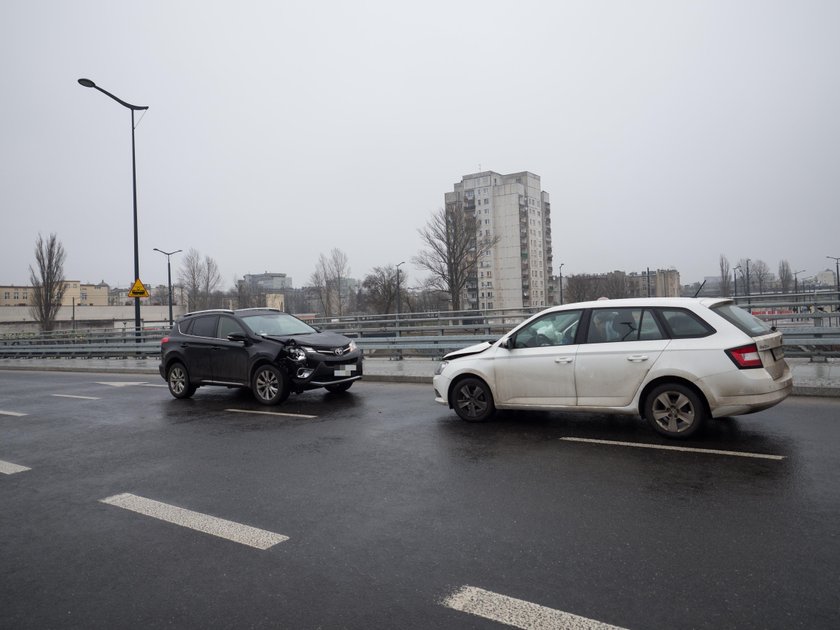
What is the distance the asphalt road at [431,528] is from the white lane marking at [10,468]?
32 millimetres

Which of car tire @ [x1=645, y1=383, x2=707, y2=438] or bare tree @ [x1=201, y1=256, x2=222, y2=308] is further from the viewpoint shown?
bare tree @ [x1=201, y1=256, x2=222, y2=308]

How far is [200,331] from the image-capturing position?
1144cm

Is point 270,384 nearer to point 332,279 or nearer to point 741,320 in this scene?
point 741,320

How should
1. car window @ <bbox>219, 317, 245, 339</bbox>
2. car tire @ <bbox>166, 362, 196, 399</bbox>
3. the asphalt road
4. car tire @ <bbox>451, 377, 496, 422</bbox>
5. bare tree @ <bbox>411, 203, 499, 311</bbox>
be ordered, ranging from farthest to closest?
bare tree @ <bbox>411, 203, 499, 311</bbox>
car tire @ <bbox>166, 362, 196, 399</bbox>
car window @ <bbox>219, 317, 245, 339</bbox>
car tire @ <bbox>451, 377, 496, 422</bbox>
the asphalt road

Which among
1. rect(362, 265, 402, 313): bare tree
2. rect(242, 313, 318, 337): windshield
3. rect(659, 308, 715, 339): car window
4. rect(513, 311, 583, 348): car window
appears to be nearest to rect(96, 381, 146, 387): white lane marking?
rect(242, 313, 318, 337): windshield

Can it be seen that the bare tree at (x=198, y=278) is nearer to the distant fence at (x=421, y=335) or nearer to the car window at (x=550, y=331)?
the distant fence at (x=421, y=335)

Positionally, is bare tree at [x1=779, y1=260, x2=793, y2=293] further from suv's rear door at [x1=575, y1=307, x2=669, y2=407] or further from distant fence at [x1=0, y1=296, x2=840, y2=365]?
suv's rear door at [x1=575, y1=307, x2=669, y2=407]

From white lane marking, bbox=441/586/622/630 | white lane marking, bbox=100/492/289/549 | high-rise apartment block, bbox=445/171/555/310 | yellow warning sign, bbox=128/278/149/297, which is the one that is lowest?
white lane marking, bbox=100/492/289/549

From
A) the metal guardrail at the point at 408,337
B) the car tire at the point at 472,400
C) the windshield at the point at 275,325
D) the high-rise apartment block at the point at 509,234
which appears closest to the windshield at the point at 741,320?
the car tire at the point at 472,400

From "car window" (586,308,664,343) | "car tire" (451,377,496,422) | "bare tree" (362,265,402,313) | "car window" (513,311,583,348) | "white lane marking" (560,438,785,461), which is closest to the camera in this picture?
"white lane marking" (560,438,785,461)

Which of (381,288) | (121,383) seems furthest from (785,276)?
(121,383)

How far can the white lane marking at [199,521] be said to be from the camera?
3.94 meters

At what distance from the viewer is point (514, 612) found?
9.44 ft

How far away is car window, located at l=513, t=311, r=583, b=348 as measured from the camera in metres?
7.14
